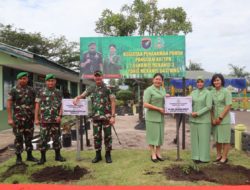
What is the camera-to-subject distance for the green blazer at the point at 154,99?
699cm

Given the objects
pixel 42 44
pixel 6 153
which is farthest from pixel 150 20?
pixel 6 153

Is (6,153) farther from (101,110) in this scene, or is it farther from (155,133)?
(155,133)

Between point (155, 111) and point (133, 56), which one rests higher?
point (133, 56)

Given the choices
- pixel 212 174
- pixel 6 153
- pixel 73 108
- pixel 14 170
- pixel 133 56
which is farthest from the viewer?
pixel 133 56

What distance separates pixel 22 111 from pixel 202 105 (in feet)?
10.6

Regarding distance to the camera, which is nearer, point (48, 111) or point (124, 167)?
point (124, 167)

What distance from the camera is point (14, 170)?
20.8 feet

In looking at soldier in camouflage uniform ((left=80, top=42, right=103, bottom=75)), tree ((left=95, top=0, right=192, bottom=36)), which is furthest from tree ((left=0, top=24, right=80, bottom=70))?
soldier in camouflage uniform ((left=80, top=42, right=103, bottom=75))

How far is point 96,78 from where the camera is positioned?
7.06 m

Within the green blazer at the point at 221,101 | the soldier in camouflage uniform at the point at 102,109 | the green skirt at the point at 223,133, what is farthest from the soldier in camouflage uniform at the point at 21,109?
the green skirt at the point at 223,133

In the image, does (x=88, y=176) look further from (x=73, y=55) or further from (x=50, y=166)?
(x=73, y=55)

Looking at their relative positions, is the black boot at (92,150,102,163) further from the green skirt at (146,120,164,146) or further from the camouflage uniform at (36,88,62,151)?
the green skirt at (146,120,164,146)

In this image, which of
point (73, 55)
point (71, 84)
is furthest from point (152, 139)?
point (73, 55)

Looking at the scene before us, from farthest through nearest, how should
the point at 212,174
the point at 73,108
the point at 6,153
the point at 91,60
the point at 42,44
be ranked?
the point at 42,44, the point at 91,60, the point at 6,153, the point at 73,108, the point at 212,174
